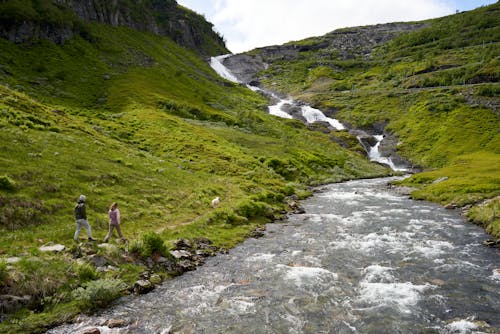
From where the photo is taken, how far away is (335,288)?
19797mm

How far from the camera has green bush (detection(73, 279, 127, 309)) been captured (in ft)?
56.1

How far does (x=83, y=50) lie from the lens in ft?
348

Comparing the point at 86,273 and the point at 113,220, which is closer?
the point at 86,273

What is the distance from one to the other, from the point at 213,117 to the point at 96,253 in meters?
85.9

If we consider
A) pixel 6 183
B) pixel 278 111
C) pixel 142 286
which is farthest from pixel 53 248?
pixel 278 111

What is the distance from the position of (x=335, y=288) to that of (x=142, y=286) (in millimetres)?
11106

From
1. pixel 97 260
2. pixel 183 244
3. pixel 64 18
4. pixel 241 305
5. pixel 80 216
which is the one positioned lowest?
pixel 241 305

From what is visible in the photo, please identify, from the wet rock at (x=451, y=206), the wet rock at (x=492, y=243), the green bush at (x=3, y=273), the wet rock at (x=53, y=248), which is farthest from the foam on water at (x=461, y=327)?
the wet rock at (x=451, y=206)

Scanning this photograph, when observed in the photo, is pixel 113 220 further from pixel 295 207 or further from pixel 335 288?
pixel 295 207

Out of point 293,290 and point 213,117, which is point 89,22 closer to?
point 213,117

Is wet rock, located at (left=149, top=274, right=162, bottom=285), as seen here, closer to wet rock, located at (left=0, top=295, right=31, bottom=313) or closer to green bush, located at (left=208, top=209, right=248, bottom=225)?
wet rock, located at (left=0, top=295, right=31, bottom=313)

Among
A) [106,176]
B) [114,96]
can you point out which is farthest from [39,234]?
[114,96]

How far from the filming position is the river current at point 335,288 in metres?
16.0

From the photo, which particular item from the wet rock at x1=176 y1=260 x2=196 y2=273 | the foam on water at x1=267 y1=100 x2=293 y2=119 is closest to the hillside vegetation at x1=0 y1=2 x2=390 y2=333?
the wet rock at x1=176 y1=260 x2=196 y2=273
